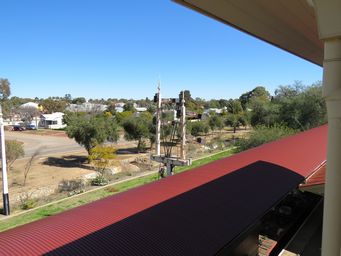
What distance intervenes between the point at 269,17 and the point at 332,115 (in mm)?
1370

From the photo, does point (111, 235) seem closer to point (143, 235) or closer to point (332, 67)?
point (143, 235)

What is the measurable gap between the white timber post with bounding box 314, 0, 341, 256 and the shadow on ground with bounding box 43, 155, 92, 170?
2396 cm

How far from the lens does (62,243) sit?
2.68m

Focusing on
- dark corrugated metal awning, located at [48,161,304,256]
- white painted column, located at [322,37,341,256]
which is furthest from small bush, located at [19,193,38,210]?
white painted column, located at [322,37,341,256]

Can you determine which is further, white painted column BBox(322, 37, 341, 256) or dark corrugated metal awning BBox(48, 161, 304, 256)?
dark corrugated metal awning BBox(48, 161, 304, 256)

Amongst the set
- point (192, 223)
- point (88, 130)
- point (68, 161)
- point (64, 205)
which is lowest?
point (64, 205)

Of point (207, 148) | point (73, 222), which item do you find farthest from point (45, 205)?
point (207, 148)

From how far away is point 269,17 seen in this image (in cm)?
262

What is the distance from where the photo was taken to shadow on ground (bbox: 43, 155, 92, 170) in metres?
25.0

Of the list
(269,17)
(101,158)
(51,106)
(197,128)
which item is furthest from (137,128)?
(51,106)

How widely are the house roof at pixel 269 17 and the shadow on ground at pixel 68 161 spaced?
22616 millimetres

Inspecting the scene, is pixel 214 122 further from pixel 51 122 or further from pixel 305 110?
pixel 51 122

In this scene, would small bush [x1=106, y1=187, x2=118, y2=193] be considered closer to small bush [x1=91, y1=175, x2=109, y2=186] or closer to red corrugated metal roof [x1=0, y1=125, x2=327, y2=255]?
small bush [x1=91, y1=175, x2=109, y2=186]

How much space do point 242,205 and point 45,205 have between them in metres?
13.5
